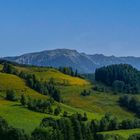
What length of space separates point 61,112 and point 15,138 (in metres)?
56.0

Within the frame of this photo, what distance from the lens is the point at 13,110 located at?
183m

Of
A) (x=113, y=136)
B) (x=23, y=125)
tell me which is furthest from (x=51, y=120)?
(x=113, y=136)

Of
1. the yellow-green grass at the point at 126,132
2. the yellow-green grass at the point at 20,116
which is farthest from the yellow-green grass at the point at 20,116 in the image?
the yellow-green grass at the point at 126,132

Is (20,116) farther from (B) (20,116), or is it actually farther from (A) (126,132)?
(A) (126,132)

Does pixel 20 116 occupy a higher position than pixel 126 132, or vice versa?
pixel 20 116

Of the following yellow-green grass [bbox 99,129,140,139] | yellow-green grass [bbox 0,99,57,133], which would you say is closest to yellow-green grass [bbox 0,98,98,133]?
yellow-green grass [bbox 0,99,57,133]

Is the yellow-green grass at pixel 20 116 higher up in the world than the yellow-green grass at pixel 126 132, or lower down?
higher up

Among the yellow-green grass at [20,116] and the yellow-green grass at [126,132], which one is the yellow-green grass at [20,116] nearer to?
the yellow-green grass at [20,116]

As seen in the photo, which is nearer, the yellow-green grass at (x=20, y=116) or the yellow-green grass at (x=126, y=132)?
the yellow-green grass at (x=20, y=116)

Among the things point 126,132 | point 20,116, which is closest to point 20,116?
point 20,116

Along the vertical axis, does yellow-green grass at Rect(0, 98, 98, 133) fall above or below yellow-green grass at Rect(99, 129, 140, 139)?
above

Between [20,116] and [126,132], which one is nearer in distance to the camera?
[20,116]

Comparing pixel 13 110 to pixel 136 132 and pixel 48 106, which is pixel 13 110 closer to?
pixel 48 106

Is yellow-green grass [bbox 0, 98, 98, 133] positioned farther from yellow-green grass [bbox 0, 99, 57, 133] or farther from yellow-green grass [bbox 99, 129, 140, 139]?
yellow-green grass [bbox 99, 129, 140, 139]
